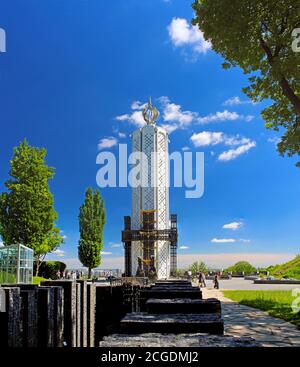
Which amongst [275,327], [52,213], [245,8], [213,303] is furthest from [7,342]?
[52,213]

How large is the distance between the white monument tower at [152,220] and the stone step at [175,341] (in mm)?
38500

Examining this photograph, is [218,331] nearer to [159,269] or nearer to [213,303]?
[213,303]

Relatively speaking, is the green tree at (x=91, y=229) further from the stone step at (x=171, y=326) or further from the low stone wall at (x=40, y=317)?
the stone step at (x=171, y=326)

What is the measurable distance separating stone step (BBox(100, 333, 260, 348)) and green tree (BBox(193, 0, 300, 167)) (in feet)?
38.8

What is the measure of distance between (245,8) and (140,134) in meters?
30.2

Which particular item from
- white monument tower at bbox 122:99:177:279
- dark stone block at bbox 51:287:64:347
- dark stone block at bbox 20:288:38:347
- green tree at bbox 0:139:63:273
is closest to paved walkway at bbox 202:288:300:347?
dark stone block at bbox 51:287:64:347

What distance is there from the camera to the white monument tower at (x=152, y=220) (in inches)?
1620

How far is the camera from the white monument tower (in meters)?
41.2

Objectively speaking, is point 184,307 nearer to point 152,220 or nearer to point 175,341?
point 175,341

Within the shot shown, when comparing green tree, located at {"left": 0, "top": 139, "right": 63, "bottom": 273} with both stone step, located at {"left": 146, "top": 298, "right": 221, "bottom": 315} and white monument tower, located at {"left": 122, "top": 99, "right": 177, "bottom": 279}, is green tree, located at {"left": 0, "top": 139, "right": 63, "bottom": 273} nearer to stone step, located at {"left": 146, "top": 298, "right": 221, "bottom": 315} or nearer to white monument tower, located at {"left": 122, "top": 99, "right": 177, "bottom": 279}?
white monument tower, located at {"left": 122, "top": 99, "right": 177, "bottom": 279}

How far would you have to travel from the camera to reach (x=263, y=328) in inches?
445

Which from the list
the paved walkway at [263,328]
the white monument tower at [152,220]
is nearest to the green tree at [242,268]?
the white monument tower at [152,220]

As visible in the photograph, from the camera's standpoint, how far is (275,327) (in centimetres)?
1153

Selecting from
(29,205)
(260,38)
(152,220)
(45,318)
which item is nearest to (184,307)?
(45,318)
